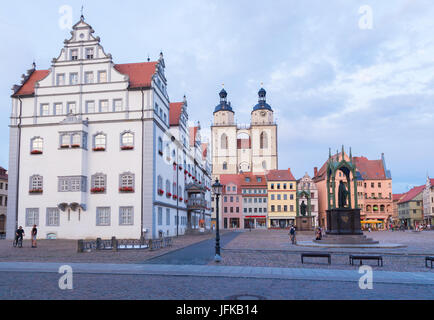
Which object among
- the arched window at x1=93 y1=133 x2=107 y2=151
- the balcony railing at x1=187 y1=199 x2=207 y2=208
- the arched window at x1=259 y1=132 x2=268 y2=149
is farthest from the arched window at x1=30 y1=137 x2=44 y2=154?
the arched window at x1=259 y1=132 x2=268 y2=149

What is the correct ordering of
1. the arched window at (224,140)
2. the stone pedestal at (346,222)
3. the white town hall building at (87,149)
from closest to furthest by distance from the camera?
the stone pedestal at (346,222)
the white town hall building at (87,149)
the arched window at (224,140)

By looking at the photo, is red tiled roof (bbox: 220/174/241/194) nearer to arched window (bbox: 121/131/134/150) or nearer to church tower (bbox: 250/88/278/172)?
church tower (bbox: 250/88/278/172)

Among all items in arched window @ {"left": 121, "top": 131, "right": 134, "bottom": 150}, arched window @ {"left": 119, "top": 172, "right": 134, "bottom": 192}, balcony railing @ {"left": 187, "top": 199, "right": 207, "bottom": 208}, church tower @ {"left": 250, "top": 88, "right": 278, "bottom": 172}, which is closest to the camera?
arched window @ {"left": 119, "top": 172, "right": 134, "bottom": 192}

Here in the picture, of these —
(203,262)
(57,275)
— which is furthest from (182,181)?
(57,275)

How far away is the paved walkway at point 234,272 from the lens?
13.3 m

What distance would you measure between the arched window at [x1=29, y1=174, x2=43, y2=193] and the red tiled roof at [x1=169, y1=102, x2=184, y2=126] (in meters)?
17.3

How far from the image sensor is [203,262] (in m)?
18.6

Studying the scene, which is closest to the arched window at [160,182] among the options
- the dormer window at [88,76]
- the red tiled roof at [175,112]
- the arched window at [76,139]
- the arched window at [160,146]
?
the arched window at [160,146]

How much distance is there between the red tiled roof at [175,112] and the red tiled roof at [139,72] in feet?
30.4

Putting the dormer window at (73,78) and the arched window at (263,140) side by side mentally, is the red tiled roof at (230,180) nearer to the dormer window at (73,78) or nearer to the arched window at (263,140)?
the arched window at (263,140)

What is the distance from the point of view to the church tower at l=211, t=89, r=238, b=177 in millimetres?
117812
